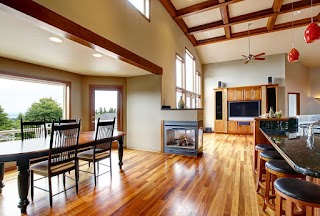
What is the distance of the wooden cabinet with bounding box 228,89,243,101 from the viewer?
8875 mm

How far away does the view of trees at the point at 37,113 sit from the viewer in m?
3.94

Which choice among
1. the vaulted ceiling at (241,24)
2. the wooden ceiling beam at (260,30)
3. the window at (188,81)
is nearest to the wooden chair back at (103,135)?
the window at (188,81)

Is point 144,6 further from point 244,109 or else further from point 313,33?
point 244,109

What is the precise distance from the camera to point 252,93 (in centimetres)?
866

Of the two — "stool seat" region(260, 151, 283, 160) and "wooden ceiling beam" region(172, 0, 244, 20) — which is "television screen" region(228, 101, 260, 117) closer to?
"wooden ceiling beam" region(172, 0, 244, 20)

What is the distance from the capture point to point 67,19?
2406 mm

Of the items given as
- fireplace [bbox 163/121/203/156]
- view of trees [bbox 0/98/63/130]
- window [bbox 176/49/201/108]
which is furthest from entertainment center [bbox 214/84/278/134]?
view of trees [bbox 0/98/63/130]

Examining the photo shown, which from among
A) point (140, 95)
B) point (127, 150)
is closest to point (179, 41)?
point (140, 95)

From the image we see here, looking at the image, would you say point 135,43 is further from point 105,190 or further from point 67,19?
point 105,190

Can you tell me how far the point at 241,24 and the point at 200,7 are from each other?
2280 mm

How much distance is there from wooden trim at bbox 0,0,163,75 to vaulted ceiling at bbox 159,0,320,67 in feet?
10.4

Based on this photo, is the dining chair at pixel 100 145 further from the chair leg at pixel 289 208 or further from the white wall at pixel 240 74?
the white wall at pixel 240 74

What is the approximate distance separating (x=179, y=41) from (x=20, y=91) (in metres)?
5.21

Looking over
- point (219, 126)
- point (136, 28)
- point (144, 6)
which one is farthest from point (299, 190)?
point (219, 126)
